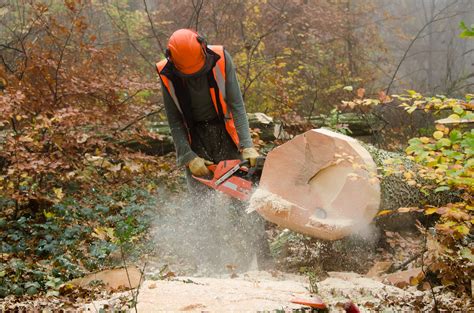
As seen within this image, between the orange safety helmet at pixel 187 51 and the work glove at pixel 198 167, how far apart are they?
2.65 feet

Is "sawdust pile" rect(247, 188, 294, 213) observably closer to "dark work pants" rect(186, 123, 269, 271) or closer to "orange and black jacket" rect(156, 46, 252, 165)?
"dark work pants" rect(186, 123, 269, 271)

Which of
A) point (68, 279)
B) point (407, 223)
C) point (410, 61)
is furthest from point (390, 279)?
point (410, 61)

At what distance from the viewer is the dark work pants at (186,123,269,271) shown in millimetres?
4516

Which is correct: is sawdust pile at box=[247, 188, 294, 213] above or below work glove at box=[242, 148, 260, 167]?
below

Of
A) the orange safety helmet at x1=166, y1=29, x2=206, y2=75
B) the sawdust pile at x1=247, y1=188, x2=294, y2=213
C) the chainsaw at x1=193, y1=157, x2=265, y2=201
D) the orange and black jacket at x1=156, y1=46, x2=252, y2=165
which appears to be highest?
the orange safety helmet at x1=166, y1=29, x2=206, y2=75

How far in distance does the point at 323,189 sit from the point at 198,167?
1151 mm

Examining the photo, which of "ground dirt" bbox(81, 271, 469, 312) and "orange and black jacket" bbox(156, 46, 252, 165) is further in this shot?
"orange and black jacket" bbox(156, 46, 252, 165)

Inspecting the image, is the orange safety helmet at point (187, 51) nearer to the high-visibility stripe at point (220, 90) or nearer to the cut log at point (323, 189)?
the high-visibility stripe at point (220, 90)

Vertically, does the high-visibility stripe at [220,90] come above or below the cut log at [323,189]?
above

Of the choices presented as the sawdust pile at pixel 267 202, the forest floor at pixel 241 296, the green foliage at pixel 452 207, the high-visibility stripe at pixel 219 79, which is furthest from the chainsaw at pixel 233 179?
the green foliage at pixel 452 207

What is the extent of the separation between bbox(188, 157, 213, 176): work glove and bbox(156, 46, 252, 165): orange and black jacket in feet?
0.21

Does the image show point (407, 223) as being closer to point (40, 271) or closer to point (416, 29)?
point (40, 271)

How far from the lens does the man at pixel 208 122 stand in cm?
412

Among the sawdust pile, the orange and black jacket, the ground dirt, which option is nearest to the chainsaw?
the sawdust pile
